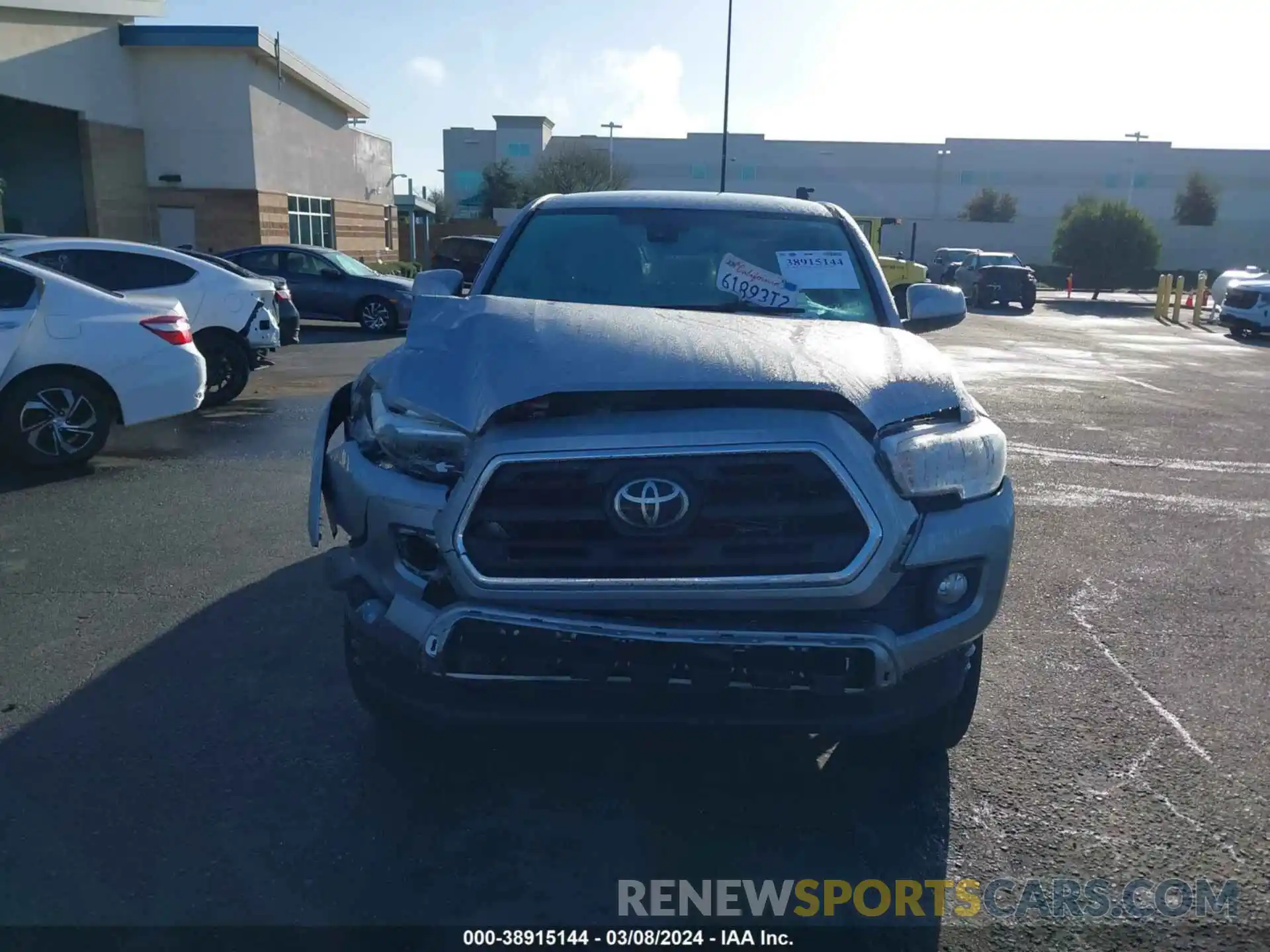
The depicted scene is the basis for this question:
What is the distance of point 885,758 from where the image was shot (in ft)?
11.8

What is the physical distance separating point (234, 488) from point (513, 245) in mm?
3611

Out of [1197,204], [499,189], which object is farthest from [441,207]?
[1197,204]

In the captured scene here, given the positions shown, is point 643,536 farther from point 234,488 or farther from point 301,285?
point 301,285

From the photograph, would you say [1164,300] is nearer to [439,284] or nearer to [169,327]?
[169,327]

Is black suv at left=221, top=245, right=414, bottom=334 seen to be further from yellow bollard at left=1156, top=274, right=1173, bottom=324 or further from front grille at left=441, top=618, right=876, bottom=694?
yellow bollard at left=1156, top=274, right=1173, bottom=324

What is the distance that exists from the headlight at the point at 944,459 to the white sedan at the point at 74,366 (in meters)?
6.53

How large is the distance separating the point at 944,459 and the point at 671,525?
0.77 metres

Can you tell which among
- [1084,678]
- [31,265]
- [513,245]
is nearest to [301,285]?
[31,265]

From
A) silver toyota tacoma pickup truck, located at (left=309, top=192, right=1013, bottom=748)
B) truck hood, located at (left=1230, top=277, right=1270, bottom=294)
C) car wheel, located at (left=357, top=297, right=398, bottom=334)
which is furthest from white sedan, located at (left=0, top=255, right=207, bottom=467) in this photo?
truck hood, located at (left=1230, top=277, right=1270, bottom=294)

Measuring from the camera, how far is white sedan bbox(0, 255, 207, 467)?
7.38 m

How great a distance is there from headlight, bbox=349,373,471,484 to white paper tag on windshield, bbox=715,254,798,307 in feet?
5.40

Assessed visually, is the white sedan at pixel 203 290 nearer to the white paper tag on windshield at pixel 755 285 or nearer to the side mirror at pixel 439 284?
the side mirror at pixel 439 284

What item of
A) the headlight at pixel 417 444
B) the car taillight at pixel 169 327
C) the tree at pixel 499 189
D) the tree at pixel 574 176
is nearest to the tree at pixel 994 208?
the tree at pixel 574 176

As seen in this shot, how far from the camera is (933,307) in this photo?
484 centimetres
